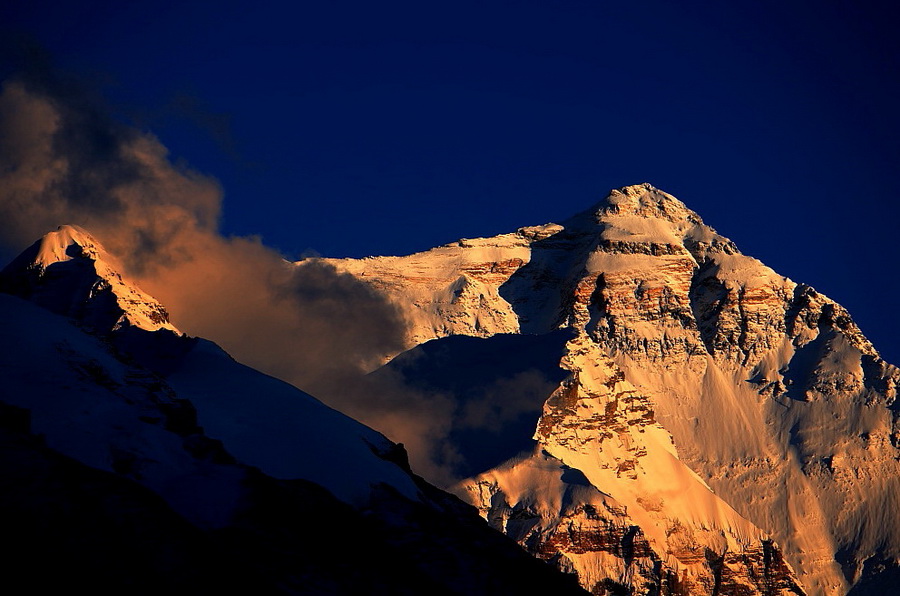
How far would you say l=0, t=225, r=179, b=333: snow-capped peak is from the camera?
154m

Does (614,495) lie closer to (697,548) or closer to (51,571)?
(697,548)

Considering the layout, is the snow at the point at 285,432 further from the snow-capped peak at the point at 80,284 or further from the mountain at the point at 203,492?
the snow-capped peak at the point at 80,284

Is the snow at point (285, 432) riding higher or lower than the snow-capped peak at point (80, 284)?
lower

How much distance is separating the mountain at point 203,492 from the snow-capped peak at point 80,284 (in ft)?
159

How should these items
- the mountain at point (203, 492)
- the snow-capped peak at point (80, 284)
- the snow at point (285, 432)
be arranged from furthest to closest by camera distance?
the snow-capped peak at point (80, 284), the snow at point (285, 432), the mountain at point (203, 492)

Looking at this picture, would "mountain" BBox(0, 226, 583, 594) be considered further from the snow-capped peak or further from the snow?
the snow-capped peak

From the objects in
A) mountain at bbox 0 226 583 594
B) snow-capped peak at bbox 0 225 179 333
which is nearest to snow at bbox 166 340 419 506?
mountain at bbox 0 226 583 594

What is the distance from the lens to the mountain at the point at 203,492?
201 ft

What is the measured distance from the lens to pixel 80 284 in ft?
542

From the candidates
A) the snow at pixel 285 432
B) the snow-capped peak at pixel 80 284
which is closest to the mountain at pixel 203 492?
the snow at pixel 285 432

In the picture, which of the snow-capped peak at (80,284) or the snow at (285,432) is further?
the snow-capped peak at (80,284)

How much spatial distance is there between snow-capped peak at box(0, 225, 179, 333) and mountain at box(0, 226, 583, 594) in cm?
4846

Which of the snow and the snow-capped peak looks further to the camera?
the snow-capped peak

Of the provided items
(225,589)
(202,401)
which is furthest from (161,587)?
(202,401)
